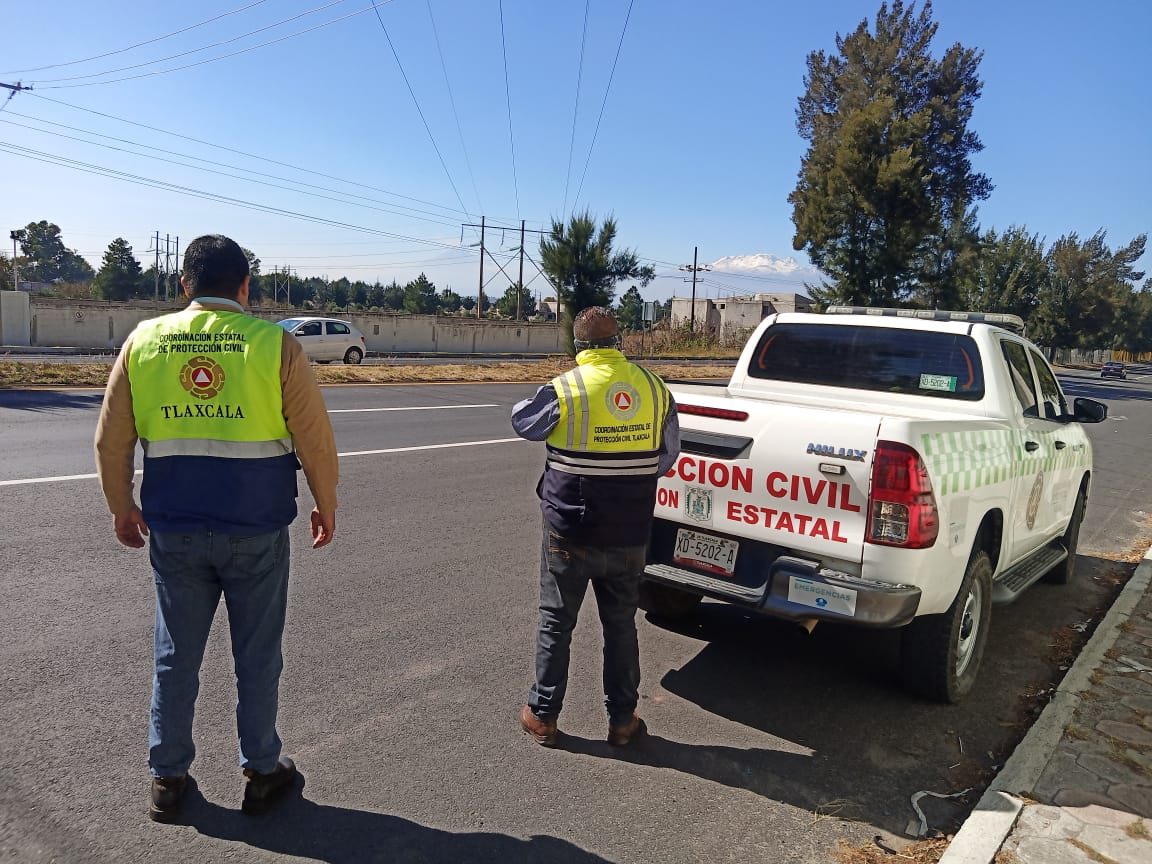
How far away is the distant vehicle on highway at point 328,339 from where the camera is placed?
2514 cm

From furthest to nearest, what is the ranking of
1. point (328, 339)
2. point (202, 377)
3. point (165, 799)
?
1. point (328, 339)
2. point (165, 799)
3. point (202, 377)

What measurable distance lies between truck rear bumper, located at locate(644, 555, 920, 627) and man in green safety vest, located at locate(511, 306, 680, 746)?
698 mm

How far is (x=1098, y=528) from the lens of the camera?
922 centimetres

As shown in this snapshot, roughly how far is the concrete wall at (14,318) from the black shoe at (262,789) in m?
35.3

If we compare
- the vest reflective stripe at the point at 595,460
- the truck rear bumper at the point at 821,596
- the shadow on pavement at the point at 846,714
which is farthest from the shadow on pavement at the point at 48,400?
the truck rear bumper at the point at 821,596

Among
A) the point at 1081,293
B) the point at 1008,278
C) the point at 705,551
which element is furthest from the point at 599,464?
the point at 1081,293

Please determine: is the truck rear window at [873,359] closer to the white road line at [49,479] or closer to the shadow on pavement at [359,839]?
the shadow on pavement at [359,839]

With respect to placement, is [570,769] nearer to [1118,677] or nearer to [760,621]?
[760,621]

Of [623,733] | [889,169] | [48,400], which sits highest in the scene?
[889,169]

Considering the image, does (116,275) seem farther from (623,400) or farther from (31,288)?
(623,400)

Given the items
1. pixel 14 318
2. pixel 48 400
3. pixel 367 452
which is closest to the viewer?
pixel 367 452

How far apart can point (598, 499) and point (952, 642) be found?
2048mm

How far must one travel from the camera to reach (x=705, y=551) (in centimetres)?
434

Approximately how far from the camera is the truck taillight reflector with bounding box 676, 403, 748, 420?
13.8ft
